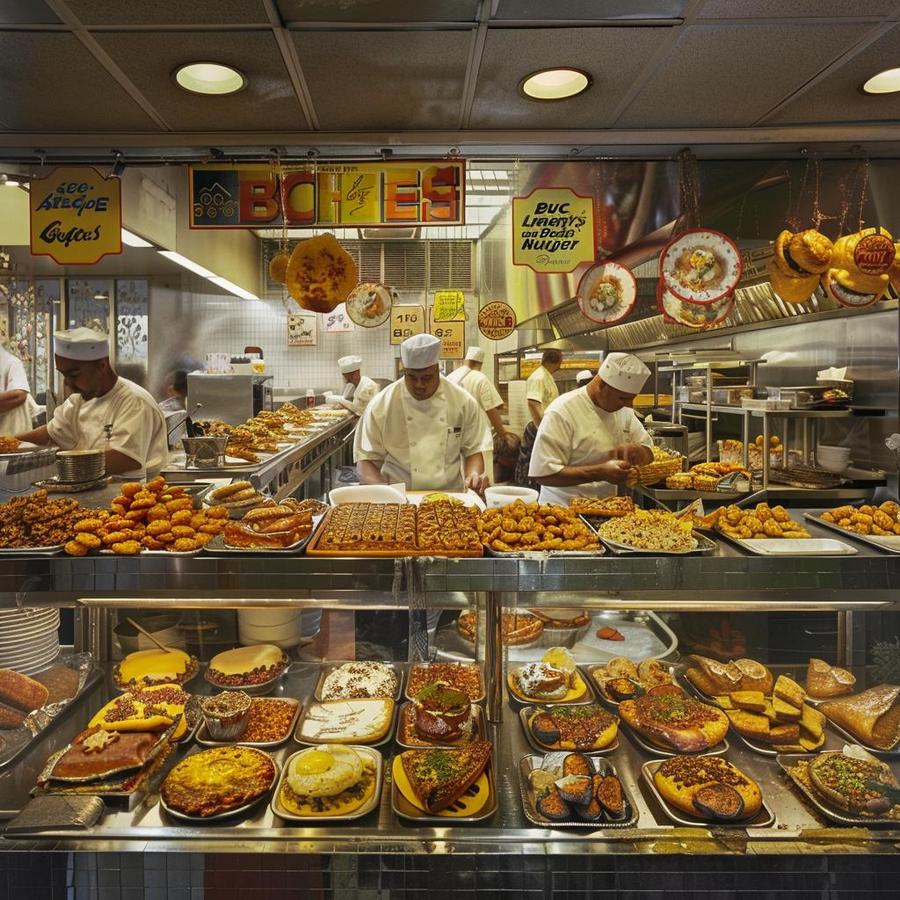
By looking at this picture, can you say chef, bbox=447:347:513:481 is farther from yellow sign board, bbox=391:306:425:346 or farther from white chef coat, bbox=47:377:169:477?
white chef coat, bbox=47:377:169:477

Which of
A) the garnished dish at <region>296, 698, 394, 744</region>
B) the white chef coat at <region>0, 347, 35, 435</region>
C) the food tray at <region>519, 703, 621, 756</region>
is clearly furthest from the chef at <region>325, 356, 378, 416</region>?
the food tray at <region>519, 703, 621, 756</region>

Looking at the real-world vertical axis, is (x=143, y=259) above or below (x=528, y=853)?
above

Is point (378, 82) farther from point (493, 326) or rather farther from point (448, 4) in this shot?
point (493, 326)

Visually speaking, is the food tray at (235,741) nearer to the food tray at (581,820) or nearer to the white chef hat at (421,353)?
the food tray at (581,820)

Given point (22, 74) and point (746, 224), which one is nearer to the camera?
point (22, 74)

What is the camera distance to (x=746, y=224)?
451cm

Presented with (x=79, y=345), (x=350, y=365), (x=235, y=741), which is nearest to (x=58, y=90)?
(x=79, y=345)

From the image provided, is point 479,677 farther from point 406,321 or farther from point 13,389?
point 406,321

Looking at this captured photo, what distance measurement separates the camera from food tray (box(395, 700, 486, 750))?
2.26m

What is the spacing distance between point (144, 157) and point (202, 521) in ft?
8.47

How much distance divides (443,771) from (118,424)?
3080 millimetres

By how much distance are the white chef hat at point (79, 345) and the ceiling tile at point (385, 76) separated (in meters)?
1.81

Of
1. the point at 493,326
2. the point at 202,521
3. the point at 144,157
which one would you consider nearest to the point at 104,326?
the point at 493,326

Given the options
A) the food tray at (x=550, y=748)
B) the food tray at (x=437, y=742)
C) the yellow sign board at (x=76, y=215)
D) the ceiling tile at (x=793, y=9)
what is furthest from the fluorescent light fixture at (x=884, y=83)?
the yellow sign board at (x=76, y=215)
